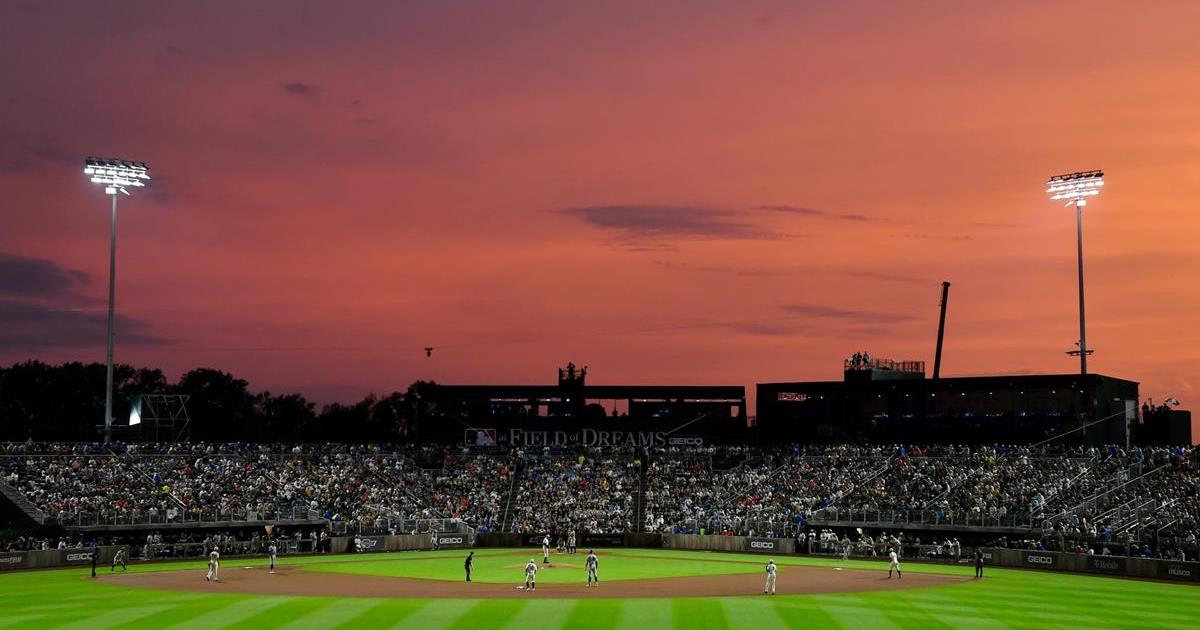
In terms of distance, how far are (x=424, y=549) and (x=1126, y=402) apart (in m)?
59.7

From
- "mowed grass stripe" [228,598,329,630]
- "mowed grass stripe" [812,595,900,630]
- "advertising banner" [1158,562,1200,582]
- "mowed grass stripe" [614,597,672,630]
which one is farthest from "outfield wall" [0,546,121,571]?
"advertising banner" [1158,562,1200,582]

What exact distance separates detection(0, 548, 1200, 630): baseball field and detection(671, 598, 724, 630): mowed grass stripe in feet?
0.24

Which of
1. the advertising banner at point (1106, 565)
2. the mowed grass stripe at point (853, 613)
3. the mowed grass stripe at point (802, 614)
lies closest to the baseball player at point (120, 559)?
the mowed grass stripe at point (802, 614)

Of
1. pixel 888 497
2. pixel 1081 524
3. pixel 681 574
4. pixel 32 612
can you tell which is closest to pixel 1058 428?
pixel 888 497

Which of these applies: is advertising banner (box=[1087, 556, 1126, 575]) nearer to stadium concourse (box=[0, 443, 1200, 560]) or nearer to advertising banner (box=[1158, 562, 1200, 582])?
stadium concourse (box=[0, 443, 1200, 560])

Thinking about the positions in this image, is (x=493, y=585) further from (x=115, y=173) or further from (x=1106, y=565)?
(x=115, y=173)

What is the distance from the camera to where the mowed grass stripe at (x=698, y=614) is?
41.7m

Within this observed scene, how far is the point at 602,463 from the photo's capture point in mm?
103062

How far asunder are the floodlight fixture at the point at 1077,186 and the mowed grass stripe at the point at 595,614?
57697mm

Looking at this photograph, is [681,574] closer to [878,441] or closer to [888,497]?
[888,497]

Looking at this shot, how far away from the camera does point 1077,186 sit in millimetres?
89188

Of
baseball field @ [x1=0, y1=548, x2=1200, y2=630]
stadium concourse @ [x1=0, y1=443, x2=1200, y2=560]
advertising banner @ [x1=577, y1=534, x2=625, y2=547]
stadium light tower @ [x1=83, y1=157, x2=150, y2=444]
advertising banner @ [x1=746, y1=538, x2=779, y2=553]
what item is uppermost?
stadium light tower @ [x1=83, y1=157, x2=150, y2=444]

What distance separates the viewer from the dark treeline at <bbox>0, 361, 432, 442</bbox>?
150 m

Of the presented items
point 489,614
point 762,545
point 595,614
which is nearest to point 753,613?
point 595,614
